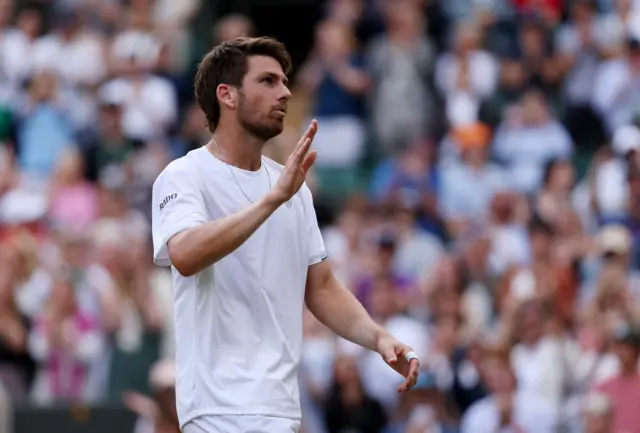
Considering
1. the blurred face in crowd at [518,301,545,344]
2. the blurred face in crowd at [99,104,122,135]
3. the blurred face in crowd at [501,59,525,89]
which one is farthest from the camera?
the blurred face in crowd at [99,104,122,135]

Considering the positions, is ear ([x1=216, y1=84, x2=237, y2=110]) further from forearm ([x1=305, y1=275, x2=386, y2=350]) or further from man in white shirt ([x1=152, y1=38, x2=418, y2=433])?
forearm ([x1=305, y1=275, x2=386, y2=350])

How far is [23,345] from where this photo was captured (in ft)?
41.4

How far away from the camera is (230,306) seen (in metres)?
6.29

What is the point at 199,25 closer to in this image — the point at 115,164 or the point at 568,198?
the point at 115,164

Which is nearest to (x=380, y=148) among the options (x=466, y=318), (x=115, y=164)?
(x=115, y=164)

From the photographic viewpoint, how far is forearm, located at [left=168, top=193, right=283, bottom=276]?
231 inches

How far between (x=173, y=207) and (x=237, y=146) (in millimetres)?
447

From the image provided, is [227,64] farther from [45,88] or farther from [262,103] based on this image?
[45,88]

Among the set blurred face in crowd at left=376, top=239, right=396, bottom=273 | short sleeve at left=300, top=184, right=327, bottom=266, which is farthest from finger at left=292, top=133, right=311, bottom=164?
blurred face in crowd at left=376, top=239, right=396, bottom=273

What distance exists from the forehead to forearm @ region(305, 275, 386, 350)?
945 mm

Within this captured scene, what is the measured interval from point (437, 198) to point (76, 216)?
345cm

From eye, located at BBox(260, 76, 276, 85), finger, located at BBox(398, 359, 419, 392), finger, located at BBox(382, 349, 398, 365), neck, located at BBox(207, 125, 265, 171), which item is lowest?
finger, located at BBox(398, 359, 419, 392)

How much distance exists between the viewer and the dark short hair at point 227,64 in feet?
21.2

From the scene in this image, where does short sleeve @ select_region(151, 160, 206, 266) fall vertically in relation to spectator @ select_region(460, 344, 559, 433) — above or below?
above
